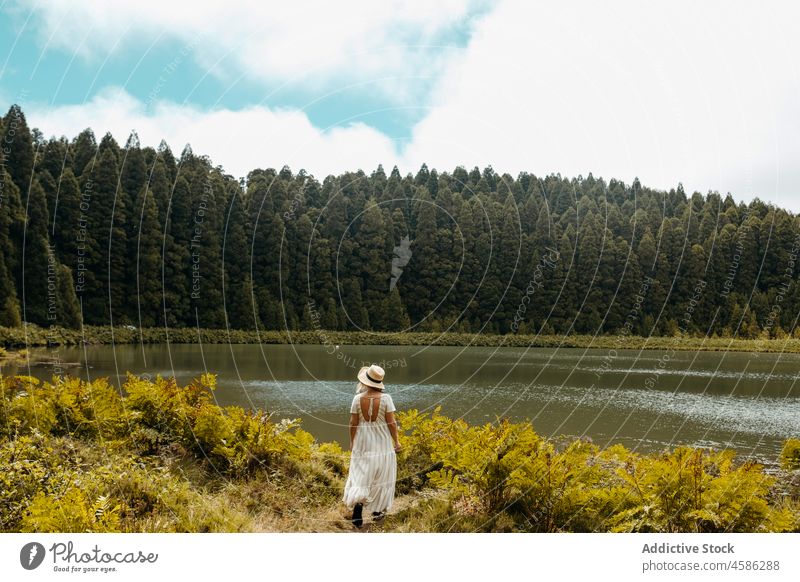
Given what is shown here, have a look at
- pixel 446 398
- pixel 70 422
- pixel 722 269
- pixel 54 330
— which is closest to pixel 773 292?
pixel 722 269

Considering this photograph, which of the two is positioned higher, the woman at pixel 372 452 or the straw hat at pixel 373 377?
A: the straw hat at pixel 373 377

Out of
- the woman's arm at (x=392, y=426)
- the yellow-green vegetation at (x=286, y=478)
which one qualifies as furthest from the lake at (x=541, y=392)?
the woman's arm at (x=392, y=426)

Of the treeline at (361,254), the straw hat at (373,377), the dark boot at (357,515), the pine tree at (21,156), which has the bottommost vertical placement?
the dark boot at (357,515)

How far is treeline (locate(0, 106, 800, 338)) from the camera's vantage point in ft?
143

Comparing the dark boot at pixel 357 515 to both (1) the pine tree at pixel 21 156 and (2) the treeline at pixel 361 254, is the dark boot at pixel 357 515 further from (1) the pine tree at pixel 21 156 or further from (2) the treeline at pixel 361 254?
(1) the pine tree at pixel 21 156

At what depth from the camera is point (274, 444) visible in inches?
260

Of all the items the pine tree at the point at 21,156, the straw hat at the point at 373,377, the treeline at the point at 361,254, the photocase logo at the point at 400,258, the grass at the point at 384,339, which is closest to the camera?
the straw hat at the point at 373,377

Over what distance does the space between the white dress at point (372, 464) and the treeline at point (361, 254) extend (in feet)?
119

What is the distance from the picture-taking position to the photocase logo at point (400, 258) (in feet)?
196

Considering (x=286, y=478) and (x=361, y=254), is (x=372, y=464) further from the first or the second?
(x=361, y=254)

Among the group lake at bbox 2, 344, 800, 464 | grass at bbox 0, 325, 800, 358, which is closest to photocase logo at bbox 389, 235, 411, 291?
grass at bbox 0, 325, 800, 358

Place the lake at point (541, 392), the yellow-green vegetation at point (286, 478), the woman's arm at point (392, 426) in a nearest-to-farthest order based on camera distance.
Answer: the yellow-green vegetation at point (286, 478), the woman's arm at point (392, 426), the lake at point (541, 392)
